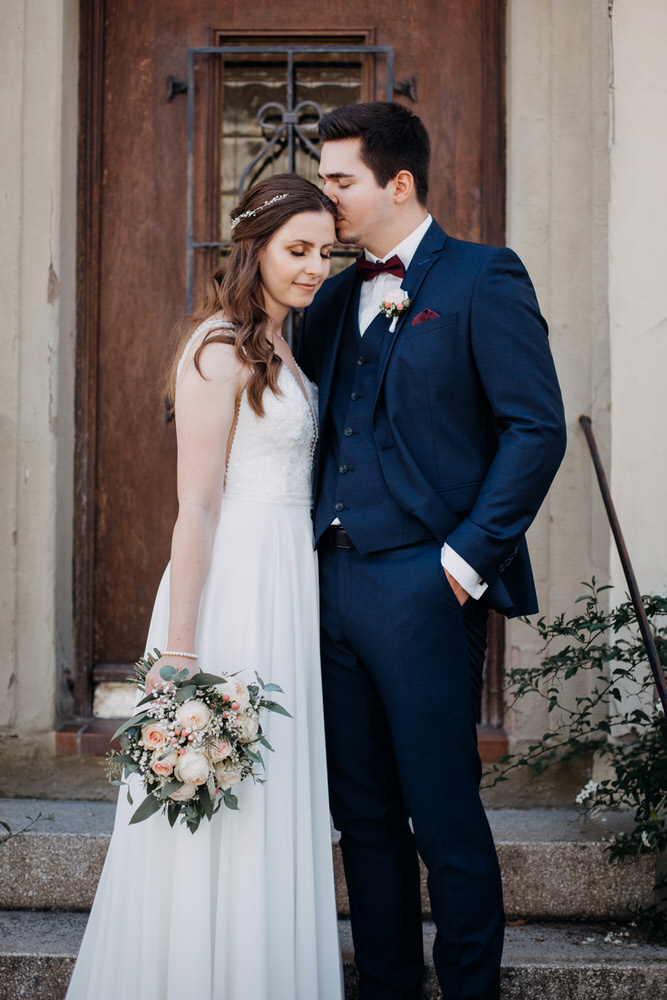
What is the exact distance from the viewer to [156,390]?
3566 millimetres

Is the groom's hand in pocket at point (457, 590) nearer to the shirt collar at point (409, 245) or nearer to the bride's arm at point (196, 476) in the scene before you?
the bride's arm at point (196, 476)

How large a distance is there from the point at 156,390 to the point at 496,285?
1688 millimetres

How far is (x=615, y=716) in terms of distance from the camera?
2.92 metres

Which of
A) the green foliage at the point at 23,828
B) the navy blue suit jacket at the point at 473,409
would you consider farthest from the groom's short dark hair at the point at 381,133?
the green foliage at the point at 23,828

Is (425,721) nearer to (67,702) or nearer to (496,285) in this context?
(496,285)

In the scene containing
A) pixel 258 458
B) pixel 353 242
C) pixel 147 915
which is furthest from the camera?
pixel 353 242

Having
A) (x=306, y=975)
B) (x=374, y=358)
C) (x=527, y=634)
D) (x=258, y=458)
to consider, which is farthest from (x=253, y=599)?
(x=527, y=634)

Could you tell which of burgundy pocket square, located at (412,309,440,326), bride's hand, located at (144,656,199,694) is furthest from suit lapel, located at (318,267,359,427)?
bride's hand, located at (144,656,199,694)

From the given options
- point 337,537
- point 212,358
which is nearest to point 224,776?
point 337,537

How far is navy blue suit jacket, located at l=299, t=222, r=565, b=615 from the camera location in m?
2.17

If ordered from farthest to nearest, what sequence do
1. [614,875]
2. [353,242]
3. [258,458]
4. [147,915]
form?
[614,875]
[353,242]
[258,458]
[147,915]

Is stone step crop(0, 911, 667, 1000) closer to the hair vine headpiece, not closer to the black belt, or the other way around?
the black belt

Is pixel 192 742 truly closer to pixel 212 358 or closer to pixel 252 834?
pixel 252 834

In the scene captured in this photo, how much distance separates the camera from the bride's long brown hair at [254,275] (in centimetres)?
230
